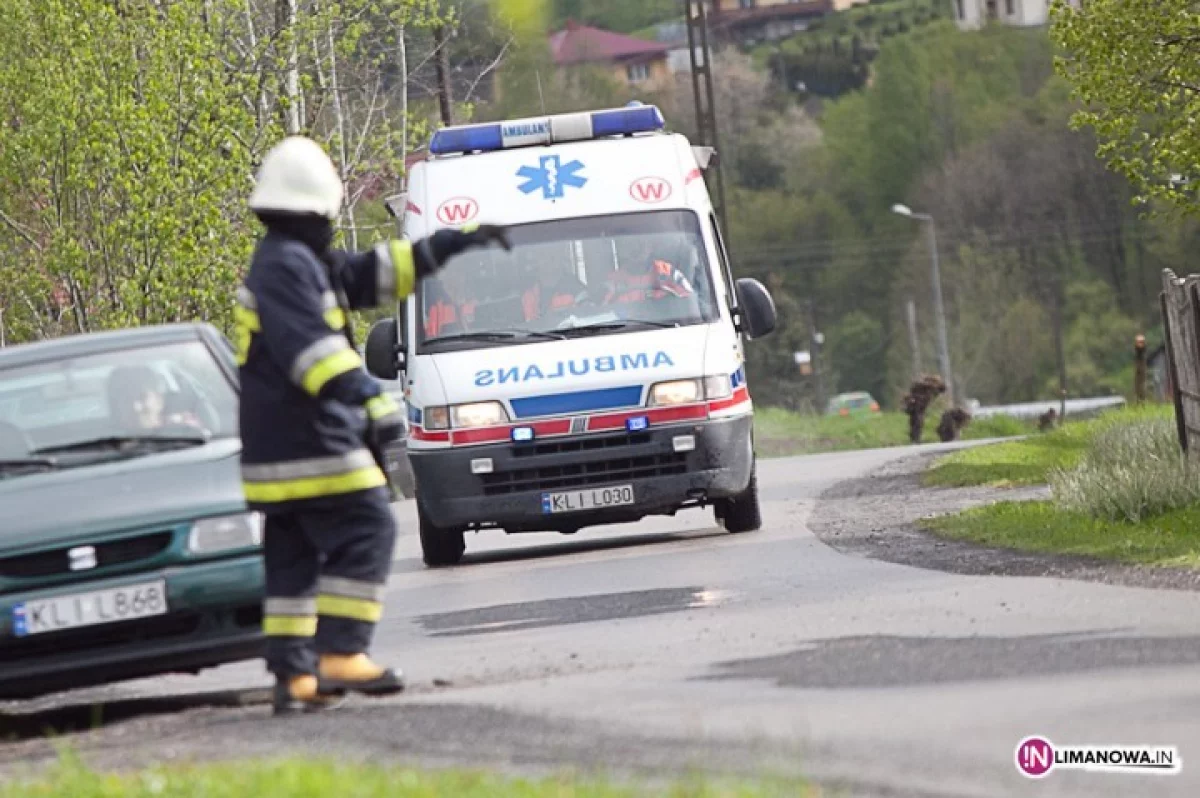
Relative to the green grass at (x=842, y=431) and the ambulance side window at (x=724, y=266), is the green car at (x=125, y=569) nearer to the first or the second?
the ambulance side window at (x=724, y=266)

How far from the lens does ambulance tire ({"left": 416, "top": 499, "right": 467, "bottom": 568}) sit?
61.0 ft

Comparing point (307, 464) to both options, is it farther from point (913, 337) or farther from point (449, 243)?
point (913, 337)

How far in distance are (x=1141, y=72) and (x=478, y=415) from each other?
9.45m

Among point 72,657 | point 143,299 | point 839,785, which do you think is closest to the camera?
point 839,785

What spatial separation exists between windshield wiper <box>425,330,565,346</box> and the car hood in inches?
261

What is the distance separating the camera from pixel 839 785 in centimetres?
693

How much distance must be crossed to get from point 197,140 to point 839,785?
22.9 meters

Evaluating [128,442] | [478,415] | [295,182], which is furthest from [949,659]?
[478,415]

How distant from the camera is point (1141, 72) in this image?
24.5 m

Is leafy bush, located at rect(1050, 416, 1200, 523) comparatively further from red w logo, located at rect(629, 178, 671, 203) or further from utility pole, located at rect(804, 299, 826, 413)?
utility pole, located at rect(804, 299, 826, 413)

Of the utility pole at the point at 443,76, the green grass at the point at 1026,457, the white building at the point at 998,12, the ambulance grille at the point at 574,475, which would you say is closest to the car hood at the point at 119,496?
the ambulance grille at the point at 574,475

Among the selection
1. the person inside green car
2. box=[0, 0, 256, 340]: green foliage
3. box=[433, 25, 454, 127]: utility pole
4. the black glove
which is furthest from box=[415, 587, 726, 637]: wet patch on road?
box=[433, 25, 454, 127]: utility pole

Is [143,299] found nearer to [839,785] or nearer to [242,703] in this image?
[242,703]

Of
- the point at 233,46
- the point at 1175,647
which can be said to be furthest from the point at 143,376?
the point at 233,46
